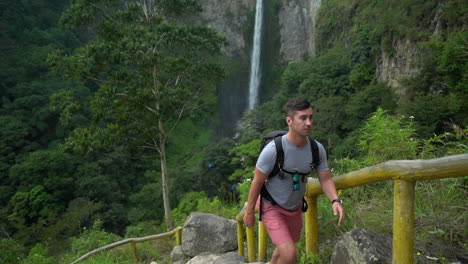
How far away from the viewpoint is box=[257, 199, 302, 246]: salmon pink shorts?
1.99m

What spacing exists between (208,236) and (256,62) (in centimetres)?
2904

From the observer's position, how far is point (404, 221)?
160 cm

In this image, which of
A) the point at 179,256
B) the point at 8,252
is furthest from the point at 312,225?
the point at 8,252

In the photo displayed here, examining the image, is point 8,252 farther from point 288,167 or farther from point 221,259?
point 288,167

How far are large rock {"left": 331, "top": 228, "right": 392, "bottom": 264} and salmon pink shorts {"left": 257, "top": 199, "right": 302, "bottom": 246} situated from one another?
306 mm

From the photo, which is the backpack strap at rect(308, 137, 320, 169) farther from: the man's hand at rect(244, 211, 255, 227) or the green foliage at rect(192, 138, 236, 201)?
the green foliage at rect(192, 138, 236, 201)

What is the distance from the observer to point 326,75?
19359mm

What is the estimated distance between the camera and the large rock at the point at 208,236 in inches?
167

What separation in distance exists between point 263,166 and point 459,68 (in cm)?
870

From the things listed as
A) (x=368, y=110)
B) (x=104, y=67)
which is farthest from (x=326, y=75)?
(x=104, y=67)

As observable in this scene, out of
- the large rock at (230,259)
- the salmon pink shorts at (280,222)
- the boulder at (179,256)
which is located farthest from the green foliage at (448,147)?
the boulder at (179,256)

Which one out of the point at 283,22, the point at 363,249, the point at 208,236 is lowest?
the point at 208,236

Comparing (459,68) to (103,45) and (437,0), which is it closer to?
(437,0)

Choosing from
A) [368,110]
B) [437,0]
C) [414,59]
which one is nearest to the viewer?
[437,0]
